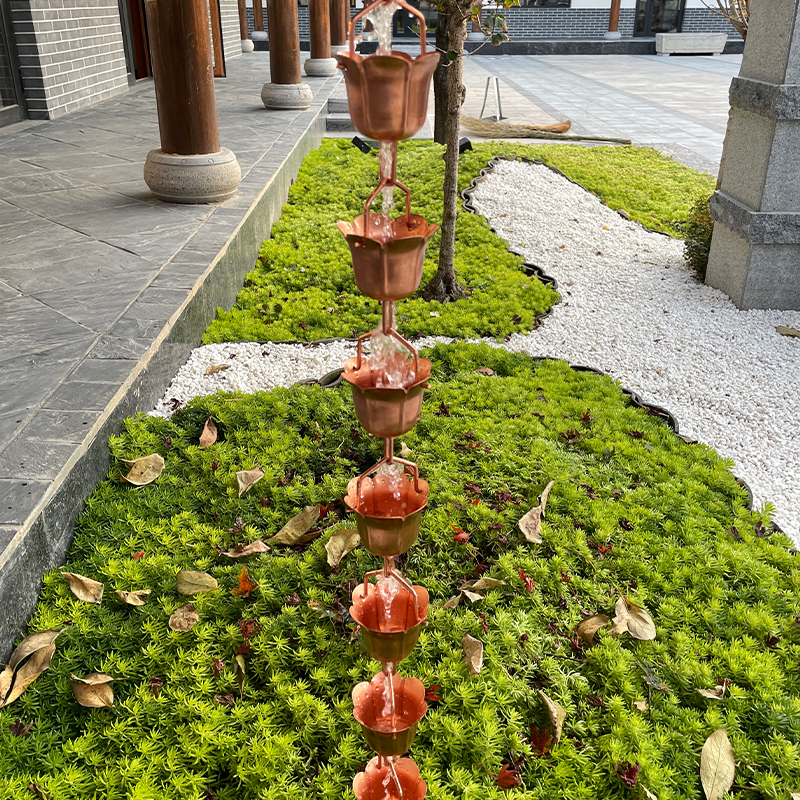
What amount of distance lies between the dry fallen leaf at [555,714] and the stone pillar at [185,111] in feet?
14.8

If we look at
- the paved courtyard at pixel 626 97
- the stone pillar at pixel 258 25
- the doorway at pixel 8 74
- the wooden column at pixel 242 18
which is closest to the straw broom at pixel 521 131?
the paved courtyard at pixel 626 97

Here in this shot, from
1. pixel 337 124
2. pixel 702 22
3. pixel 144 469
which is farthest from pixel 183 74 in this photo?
pixel 702 22

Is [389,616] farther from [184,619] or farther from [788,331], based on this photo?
[788,331]

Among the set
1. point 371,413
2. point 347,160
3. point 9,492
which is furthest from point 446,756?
point 347,160

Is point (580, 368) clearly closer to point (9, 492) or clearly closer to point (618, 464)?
point (618, 464)

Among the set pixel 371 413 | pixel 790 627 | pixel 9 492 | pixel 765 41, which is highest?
pixel 765 41

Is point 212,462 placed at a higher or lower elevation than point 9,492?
lower

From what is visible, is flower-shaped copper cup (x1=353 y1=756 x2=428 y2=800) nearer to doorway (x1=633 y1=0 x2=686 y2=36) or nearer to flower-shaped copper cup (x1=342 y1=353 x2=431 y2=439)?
flower-shaped copper cup (x1=342 y1=353 x2=431 y2=439)

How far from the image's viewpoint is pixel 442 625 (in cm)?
238

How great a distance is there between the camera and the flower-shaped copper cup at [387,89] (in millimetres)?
1002

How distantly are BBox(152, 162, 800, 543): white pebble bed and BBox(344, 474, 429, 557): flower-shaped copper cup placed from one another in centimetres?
242

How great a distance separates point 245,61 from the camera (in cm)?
1750

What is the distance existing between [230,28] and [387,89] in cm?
1827

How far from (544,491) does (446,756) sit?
127 cm
